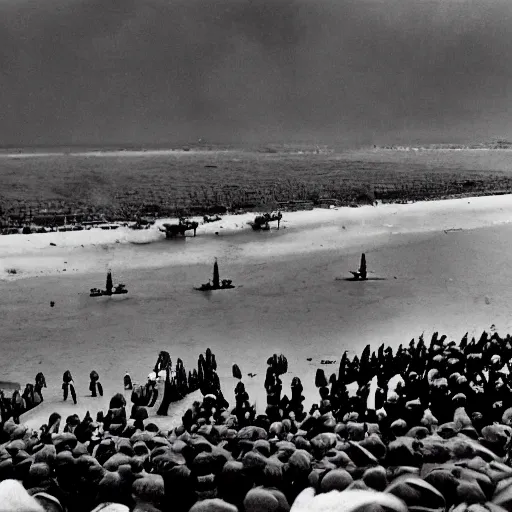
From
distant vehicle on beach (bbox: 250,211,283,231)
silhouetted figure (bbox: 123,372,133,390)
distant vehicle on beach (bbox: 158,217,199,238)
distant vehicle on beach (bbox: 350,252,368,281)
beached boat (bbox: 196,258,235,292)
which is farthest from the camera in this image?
distant vehicle on beach (bbox: 250,211,283,231)

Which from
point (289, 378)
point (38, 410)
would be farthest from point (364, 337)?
point (38, 410)

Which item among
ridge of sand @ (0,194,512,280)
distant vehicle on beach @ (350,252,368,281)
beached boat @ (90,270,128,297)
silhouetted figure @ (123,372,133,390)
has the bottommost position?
silhouetted figure @ (123,372,133,390)

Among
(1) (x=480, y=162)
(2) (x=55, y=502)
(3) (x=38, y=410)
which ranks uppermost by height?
(1) (x=480, y=162)

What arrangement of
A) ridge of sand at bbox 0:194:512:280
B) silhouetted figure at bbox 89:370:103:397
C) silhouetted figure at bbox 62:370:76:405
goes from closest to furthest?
silhouetted figure at bbox 62:370:76:405
silhouetted figure at bbox 89:370:103:397
ridge of sand at bbox 0:194:512:280

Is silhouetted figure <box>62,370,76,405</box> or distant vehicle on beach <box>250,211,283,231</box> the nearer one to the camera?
silhouetted figure <box>62,370,76,405</box>

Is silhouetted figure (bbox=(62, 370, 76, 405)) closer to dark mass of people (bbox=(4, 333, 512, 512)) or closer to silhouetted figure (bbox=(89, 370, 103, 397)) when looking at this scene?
silhouetted figure (bbox=(89, 370, 103, 397))

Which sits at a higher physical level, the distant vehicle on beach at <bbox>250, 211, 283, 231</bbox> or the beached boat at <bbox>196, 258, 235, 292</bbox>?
the distant vehicle on beach at <bbox>250, 211, 283, 231</bbox>

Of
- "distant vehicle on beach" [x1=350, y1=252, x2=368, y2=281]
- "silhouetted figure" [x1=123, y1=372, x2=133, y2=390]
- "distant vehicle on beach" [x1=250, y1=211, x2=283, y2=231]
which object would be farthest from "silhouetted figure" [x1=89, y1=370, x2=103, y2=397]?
"distant vehicle on beach" [x1=250, y1=211, x2=283, y2=231]

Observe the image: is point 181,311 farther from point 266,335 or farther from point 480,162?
point 480,162

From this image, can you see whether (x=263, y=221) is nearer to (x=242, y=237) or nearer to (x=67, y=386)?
(x=242, y=237)
